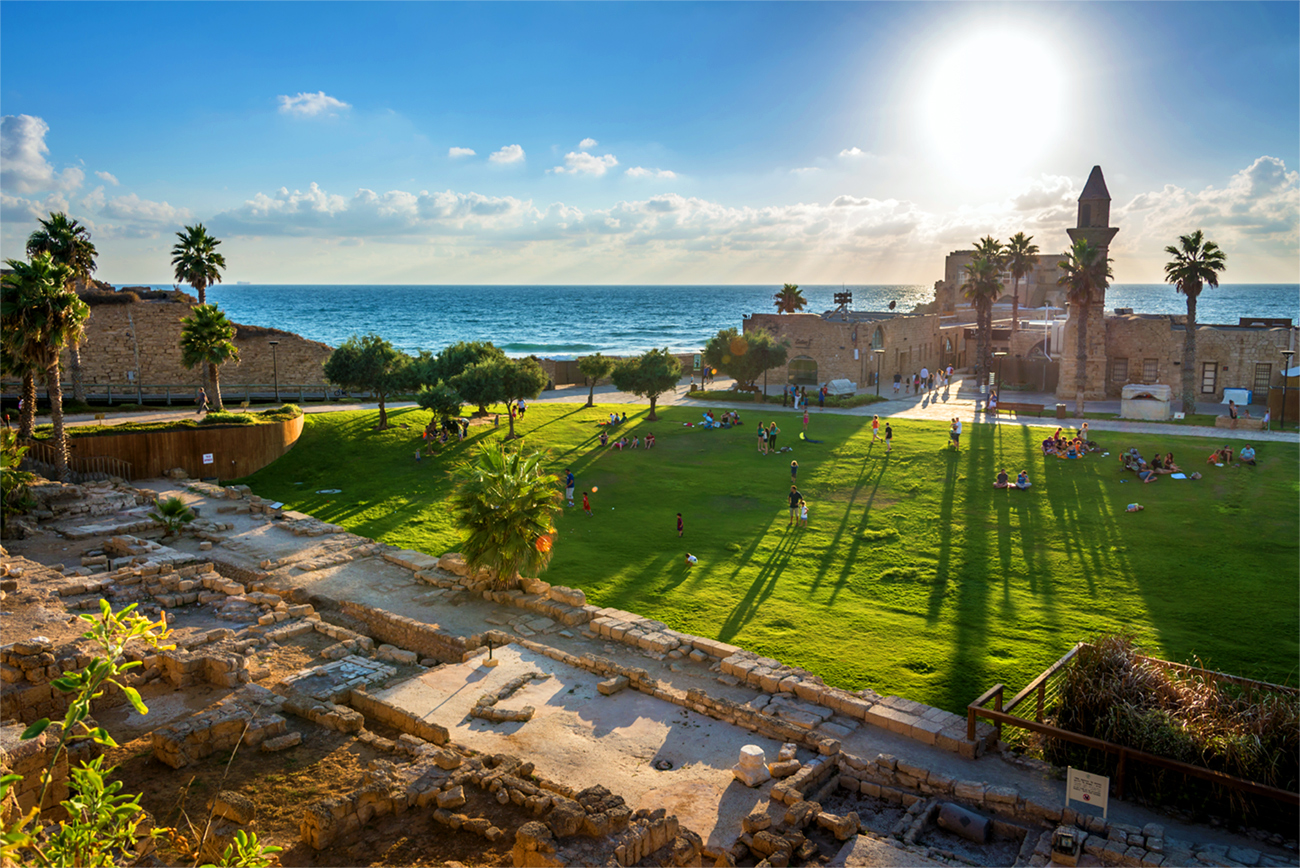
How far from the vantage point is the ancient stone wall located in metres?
49.5

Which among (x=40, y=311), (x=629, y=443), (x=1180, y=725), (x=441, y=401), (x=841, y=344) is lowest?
(x=1180, y=725)

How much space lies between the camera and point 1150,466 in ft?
108

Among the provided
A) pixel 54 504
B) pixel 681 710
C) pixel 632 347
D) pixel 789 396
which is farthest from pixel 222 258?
pixel 632 347

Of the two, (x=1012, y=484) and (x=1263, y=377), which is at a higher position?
(x=1263, y=377)

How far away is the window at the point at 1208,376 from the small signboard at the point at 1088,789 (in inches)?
1802

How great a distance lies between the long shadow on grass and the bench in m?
25.1

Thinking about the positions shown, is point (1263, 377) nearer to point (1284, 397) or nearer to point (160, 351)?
point (1284, 397)

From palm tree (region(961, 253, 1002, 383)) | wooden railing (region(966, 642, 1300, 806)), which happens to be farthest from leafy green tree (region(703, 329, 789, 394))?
wooden railing (region(966, 642, 1300, 806))

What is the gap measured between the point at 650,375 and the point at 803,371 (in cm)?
1833

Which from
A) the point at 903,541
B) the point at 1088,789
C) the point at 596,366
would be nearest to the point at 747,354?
the point at 596,366

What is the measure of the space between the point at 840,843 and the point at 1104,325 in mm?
47899

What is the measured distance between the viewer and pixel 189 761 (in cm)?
1363

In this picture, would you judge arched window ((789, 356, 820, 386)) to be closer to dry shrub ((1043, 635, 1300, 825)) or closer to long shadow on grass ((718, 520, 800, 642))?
long shadow on grass ((718, 520, 800, 642))

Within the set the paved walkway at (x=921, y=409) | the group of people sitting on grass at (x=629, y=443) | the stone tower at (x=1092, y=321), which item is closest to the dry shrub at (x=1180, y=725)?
the group of people sitting on grass at (x=629, y=443)
